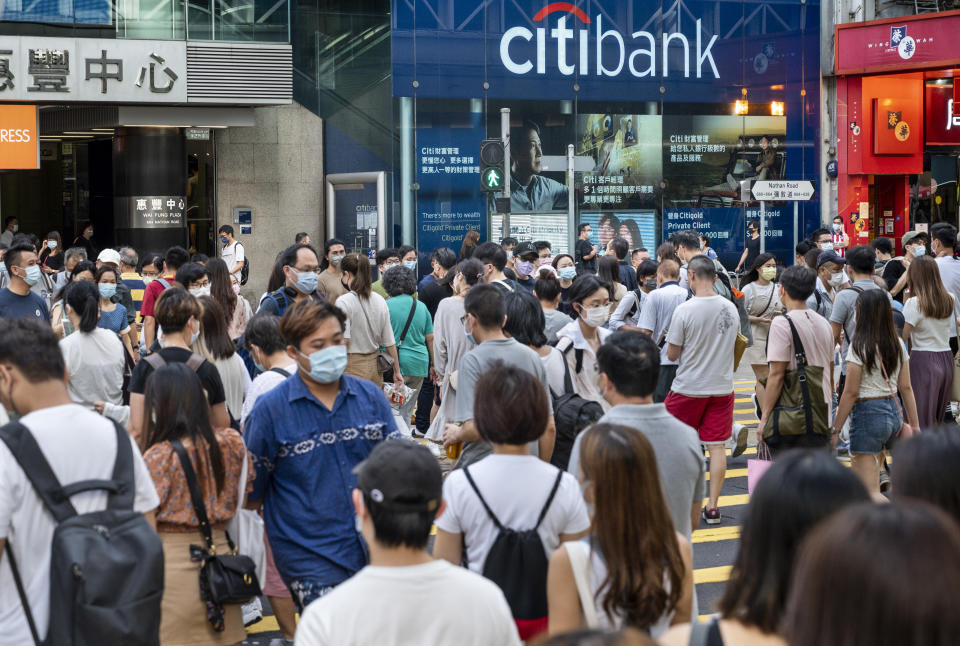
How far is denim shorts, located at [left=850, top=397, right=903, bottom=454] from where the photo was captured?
26.1 ft

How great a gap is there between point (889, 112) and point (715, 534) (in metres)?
20.5

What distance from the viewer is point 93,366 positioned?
7.80 meters

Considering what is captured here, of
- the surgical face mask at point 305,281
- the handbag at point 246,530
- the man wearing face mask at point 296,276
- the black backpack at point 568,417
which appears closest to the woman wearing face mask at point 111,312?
the man wearing face mask at point 296,276

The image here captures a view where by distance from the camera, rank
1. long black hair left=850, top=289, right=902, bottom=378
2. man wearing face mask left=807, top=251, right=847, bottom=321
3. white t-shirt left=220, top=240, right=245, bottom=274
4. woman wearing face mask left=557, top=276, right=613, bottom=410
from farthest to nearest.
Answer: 1. white t-shirt left=220, top=240, right=245, bottom=274
2. man wearing face mask left=807, top=251, right=847, bottom=321
3. long black hair left=850, top=289, right=902, bottom=378
4. woman wearing face mask left=557, top=276, right=613, bottom=410

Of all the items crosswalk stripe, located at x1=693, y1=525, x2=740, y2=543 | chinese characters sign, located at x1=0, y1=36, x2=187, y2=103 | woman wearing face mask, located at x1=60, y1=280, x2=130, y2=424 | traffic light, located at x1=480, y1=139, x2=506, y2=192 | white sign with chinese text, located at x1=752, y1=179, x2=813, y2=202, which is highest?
chinese characters sign, located at x1=0, y1=36, x2=187, y2=103

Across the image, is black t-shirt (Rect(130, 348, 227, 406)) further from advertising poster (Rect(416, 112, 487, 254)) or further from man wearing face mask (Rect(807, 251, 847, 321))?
advertising poster (Rect(416, 112, 487, 254))

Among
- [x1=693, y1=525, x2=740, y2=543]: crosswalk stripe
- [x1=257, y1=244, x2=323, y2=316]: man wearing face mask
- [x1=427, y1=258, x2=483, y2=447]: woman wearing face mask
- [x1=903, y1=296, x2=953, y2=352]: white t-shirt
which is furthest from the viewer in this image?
[x1=427, y1=258, x2=483, y2=447]: woman wearing face mask

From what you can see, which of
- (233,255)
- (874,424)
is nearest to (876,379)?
(874,424)

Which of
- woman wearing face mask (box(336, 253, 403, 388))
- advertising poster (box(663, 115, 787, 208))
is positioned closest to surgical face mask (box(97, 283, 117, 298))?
woman wearing face mask (box(336, 253, 403, 388))

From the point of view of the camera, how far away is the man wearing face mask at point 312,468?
4.78 meters

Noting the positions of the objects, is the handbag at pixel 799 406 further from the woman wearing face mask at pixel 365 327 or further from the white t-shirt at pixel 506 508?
the white t-shirt at pixel 506 508

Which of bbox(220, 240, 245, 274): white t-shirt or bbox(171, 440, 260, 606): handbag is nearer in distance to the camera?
bbox(171, 440, 260, 606): handbag

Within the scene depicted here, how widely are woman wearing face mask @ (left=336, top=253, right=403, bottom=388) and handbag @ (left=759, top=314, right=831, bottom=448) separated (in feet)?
11.6

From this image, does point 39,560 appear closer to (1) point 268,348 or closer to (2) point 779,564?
(2) point 779,564
